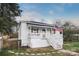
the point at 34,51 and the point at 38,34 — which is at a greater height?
the point at 38,34

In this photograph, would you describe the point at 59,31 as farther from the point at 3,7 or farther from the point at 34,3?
the point at 3,7

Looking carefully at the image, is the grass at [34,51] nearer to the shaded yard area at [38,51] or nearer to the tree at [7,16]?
the shaded yard area at [38,51]

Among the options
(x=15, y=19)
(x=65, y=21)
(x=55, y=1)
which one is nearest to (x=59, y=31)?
(x=65, y=21)

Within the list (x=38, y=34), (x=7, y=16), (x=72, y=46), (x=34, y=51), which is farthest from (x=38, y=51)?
(x=7, y=16)

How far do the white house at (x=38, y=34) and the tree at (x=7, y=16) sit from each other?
9cm

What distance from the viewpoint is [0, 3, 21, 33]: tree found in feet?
7.50

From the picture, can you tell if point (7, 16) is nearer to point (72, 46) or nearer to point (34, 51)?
point (34, 51)

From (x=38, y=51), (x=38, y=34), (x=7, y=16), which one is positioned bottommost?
(x=38, y=51)

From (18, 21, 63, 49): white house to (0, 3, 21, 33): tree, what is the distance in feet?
0.29

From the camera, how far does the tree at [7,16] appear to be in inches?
90.0

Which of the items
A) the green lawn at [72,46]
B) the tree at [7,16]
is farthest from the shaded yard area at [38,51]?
the tree at [7,16]

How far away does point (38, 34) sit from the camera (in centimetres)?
230

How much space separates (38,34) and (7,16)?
32cm

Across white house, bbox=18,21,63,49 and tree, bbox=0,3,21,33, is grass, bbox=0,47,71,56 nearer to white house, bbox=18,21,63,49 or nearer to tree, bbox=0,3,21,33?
white house, bbox=18,21,63,49
